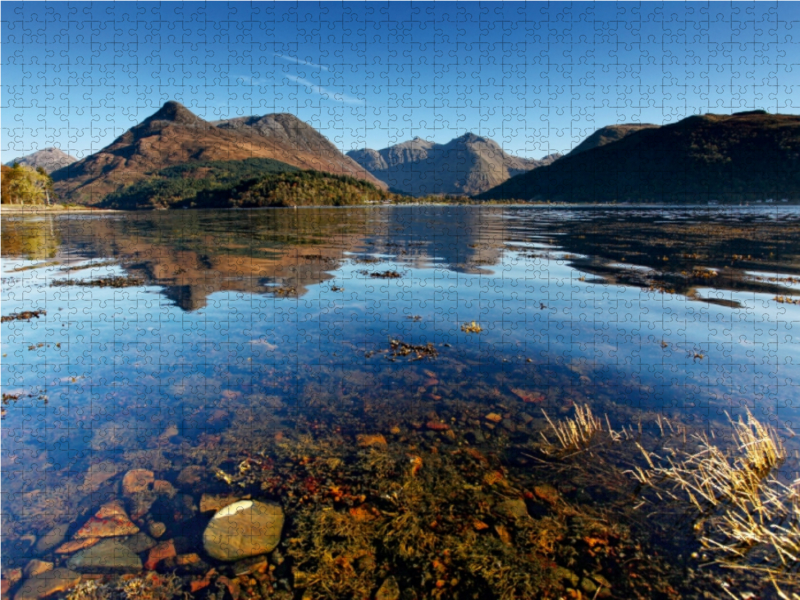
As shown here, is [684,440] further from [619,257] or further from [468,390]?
[619,257]

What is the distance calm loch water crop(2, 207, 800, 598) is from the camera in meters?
7.62

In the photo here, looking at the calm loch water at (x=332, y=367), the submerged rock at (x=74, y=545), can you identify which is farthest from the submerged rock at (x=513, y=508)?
the submerged rock at (x=74, y=545)

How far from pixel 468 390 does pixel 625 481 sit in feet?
12.7

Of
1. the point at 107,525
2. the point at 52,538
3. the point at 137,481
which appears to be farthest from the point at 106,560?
the point at 137,481

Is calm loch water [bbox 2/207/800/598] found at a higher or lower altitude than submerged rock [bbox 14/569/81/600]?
higher

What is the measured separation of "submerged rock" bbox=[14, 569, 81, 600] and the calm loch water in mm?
573

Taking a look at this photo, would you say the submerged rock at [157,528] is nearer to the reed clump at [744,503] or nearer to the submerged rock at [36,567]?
the submerged rock at [36,567]

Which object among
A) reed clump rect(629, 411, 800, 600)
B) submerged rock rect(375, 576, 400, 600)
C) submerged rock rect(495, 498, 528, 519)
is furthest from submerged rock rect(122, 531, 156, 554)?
reed clump rect(629, 411, 800, 600)

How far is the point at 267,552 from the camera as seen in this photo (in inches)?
229

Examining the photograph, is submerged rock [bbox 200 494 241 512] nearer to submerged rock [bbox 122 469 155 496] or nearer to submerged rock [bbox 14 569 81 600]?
submerged rock [bbox 122 469 155 496]

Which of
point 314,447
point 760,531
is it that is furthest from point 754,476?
point 314,447

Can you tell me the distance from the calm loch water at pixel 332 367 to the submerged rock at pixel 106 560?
63 centimetres

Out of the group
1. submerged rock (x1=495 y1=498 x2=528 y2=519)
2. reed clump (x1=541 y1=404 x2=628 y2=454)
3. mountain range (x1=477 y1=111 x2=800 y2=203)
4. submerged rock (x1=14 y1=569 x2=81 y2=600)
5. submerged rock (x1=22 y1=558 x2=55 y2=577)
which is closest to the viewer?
submerged rock (x1=14 y1=569 x2=81 y2=600)

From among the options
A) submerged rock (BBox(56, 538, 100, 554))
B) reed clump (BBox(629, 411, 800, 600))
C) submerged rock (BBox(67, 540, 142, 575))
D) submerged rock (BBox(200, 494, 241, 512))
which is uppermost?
reed clump (BBox(629, 411, 800, 600))
